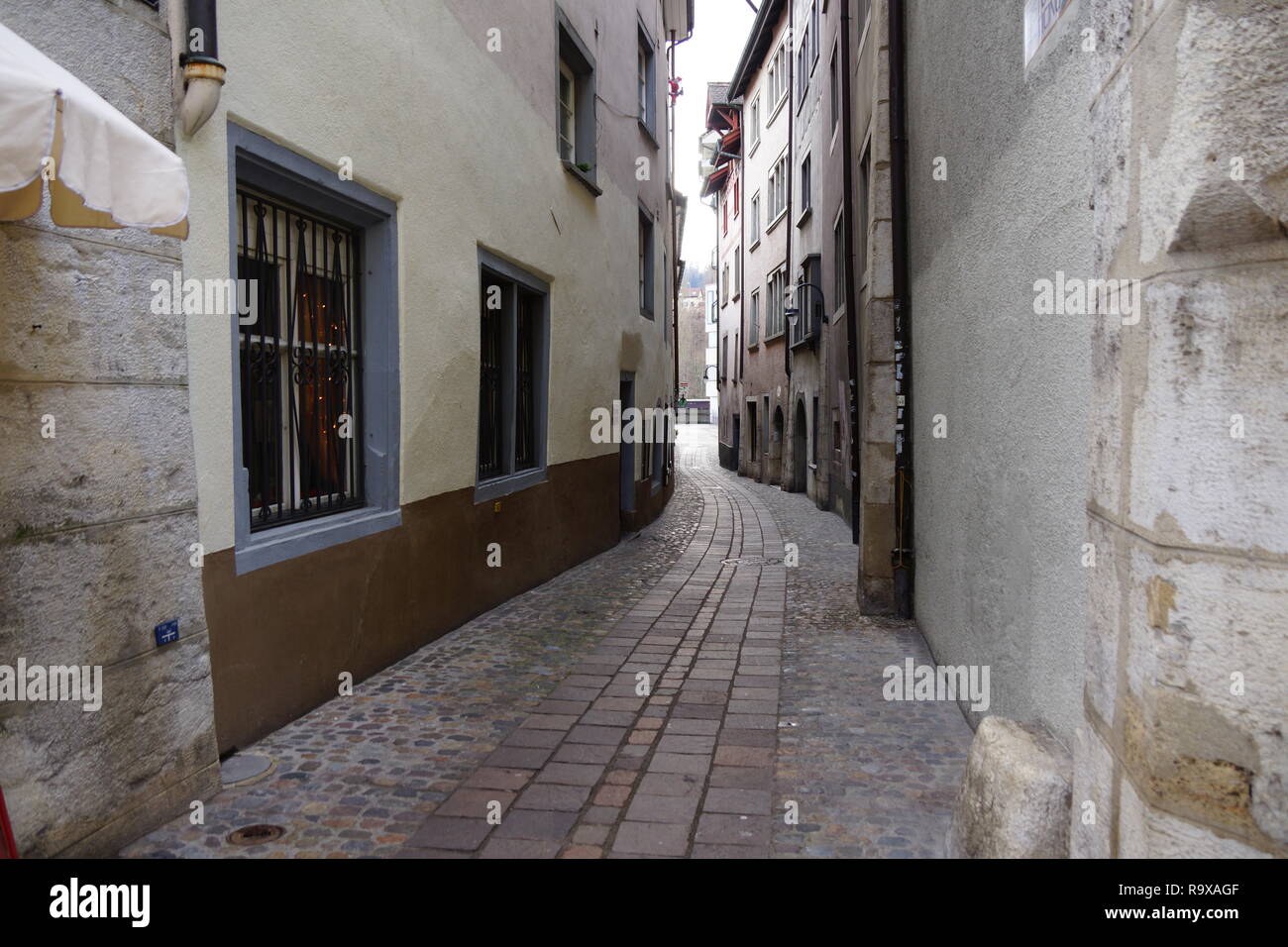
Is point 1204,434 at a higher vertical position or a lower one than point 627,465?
higher

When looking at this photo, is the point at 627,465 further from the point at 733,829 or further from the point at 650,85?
the point at 733,829

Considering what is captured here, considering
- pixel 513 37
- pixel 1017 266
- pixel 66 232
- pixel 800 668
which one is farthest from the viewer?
pixel 513 37

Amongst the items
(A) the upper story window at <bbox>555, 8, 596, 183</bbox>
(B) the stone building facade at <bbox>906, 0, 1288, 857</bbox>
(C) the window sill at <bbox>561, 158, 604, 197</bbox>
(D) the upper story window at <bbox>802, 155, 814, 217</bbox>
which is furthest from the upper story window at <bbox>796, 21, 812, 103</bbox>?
(B) the stone building facade at <bbox>906, 0, 1288, 857</bbox>

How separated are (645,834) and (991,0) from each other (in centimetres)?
380

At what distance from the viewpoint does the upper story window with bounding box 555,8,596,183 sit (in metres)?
10.0

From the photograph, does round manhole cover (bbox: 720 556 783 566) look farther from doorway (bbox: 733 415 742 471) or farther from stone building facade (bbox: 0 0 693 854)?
doorway (bbox: 733 415 742 471)

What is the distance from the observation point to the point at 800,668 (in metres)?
5.88

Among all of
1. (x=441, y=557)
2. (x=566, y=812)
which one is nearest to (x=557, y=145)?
(x=441, y=557)

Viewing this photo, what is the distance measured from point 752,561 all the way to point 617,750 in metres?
6.19

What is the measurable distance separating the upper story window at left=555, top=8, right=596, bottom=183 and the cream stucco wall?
27 cm

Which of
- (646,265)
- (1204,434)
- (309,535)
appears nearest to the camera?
(1204,434)

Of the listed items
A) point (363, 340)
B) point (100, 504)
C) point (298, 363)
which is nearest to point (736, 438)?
point (363, 340)

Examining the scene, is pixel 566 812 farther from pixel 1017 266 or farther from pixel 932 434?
pixel 932 434

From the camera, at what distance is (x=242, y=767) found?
13.3ft
